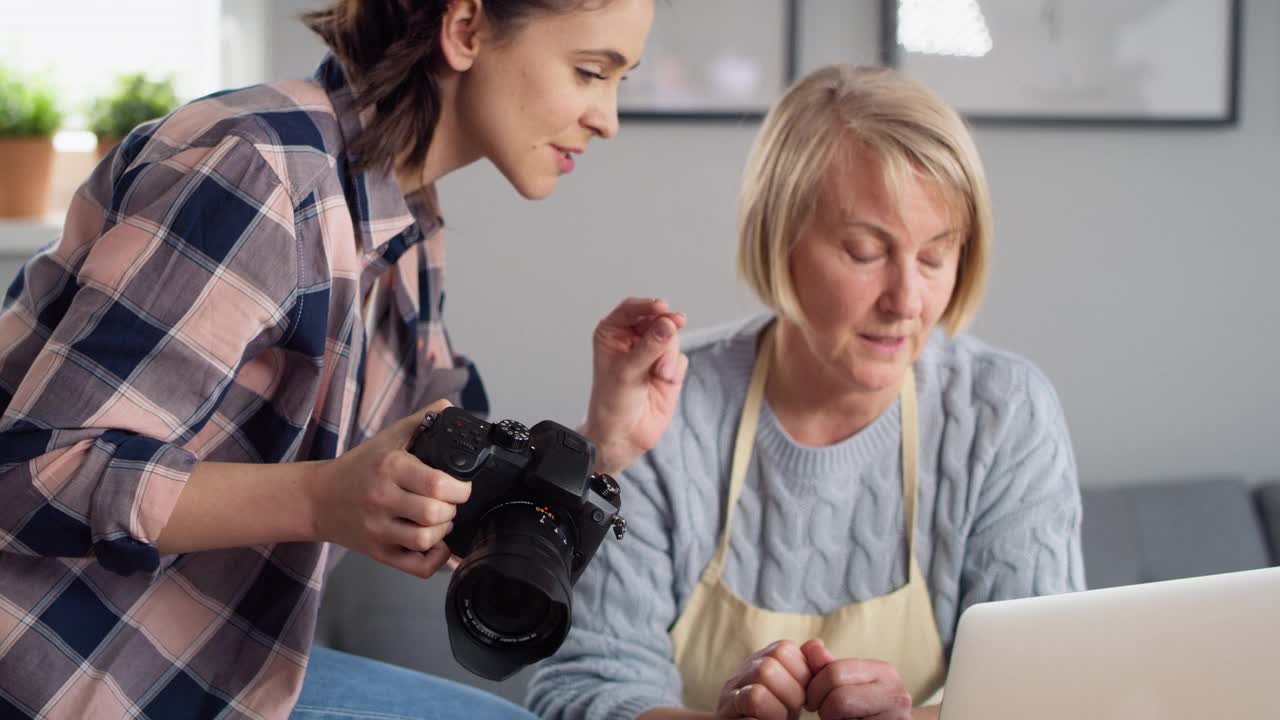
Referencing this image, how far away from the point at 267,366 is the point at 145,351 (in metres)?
0.14

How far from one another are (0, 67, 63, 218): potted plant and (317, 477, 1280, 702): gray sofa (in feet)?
2.57

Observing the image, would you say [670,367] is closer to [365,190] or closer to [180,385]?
[365,190]

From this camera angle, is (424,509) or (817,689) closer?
(424,509)

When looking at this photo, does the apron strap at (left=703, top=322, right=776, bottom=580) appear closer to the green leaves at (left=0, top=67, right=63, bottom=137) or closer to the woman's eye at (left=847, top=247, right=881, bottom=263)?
the woman's eye at (left=847, top=247, right=881, bottom=263)

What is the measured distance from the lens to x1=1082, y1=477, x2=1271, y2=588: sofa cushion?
6.25ft

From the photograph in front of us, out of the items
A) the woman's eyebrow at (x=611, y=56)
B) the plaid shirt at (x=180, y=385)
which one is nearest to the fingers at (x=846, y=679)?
the plaid shirt at (x=180, y=385)

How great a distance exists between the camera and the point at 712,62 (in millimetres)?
1972

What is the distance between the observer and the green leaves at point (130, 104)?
1.97 meters

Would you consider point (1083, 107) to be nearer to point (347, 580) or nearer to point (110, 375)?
point (347, 580)

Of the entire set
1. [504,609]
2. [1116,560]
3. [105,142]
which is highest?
[105,142]

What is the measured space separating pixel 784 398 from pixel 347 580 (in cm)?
75

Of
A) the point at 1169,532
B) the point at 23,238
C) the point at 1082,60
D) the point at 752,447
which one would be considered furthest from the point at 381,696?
the point at 1082,60

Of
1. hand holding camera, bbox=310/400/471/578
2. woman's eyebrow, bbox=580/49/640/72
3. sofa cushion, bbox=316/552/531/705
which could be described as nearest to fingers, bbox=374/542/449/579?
hand holding camera, bbox=310/400/471/578

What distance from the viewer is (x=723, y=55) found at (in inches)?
77.6
